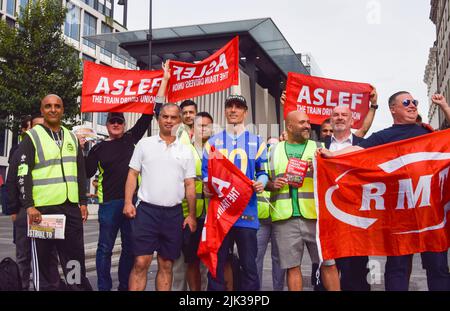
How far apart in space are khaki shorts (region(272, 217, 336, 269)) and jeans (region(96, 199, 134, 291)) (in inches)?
73.7

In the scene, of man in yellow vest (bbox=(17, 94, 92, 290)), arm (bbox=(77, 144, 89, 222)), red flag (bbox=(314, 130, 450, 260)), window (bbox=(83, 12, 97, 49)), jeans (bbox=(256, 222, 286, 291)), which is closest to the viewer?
red flag (bbox=(314, 130, 450, 260))

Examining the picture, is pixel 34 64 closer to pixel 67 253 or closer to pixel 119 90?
pixel 119 90

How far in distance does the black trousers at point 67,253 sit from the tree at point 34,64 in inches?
737

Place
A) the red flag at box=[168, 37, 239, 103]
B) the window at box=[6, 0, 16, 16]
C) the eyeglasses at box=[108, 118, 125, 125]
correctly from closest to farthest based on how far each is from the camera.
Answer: the eyeglasses at box=[108, 118, 125, 125], the red flag at box=[168, 37, 239, 103], the window at box=[6, 0, 16, 16]

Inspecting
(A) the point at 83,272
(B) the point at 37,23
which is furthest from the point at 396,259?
(B) the point at 37,23

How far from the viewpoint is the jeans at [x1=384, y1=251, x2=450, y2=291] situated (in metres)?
4.07

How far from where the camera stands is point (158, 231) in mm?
4359

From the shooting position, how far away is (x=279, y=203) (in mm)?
4340

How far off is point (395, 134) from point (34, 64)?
823 inches

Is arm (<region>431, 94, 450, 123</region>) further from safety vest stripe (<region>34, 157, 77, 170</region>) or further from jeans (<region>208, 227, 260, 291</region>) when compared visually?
safety vest stripe (<region>34, 157, 77, 170</region>)

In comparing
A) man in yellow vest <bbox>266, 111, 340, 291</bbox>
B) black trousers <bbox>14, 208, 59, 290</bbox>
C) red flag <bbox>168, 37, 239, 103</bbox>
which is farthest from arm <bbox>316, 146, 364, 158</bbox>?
red flag <bbox>168, 37, 239, 103</bbox>

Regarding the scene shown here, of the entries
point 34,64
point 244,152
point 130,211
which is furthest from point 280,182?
point 34,64

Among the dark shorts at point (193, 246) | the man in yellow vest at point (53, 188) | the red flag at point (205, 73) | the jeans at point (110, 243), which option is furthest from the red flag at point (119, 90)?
the dark shorts at point (193, 246)
